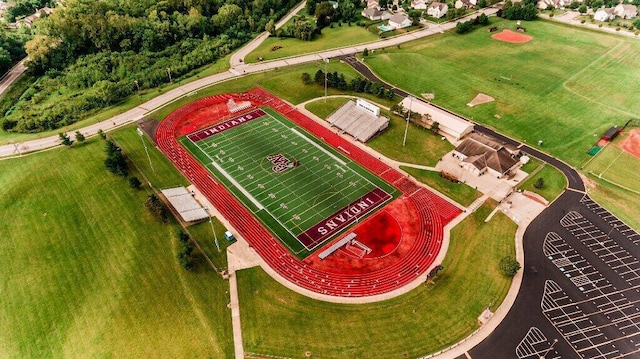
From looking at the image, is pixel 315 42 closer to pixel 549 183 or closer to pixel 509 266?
pixel 549 183

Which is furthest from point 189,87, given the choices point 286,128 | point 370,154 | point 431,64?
point 431,64

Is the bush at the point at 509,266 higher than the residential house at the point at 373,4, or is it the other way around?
the residential house at the point at 373,4

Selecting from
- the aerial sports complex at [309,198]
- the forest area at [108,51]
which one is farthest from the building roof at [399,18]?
the aerial sports complex at [309,198]

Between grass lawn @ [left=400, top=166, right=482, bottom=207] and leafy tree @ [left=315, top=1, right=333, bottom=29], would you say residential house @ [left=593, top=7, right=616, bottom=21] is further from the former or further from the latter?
grass lawn @ [left=400, top=166, right=482, bottom=207]

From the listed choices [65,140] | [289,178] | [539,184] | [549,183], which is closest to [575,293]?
[539,184]

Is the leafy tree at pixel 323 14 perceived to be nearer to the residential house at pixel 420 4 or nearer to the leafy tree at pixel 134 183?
the residential house at pixel 420 4
